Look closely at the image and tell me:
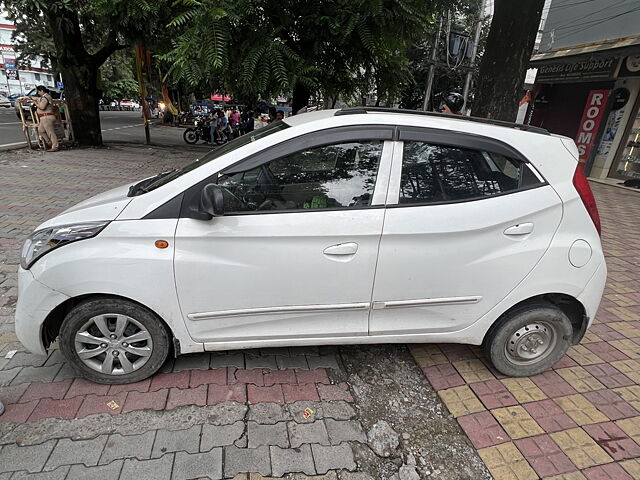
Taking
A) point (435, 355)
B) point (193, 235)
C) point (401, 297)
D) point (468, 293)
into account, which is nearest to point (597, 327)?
point (435, 355)

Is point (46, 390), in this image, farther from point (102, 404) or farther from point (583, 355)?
point (583, 355)

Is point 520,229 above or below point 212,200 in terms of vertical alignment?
below

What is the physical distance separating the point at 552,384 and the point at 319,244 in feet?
6.58

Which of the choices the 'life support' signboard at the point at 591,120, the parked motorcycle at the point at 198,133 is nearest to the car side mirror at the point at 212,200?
the 'life support' signboard at the point at 591,120

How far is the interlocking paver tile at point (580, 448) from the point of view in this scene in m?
2.09

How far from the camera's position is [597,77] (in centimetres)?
1134

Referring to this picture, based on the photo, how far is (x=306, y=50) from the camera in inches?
211

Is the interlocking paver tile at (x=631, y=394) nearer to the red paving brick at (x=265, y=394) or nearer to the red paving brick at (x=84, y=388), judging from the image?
the red paving brick at (x=265, y=394)

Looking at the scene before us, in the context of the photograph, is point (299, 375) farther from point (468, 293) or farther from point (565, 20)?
point (565, 20)

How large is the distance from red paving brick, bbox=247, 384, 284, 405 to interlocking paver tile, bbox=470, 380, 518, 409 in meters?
1.34

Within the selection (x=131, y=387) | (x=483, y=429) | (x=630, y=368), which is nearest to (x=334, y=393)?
(x=483, y=429)

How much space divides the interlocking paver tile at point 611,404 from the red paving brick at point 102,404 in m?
3.07

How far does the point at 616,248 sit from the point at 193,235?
6.13 meters

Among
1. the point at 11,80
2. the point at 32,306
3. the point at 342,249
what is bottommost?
the point at 32,306
